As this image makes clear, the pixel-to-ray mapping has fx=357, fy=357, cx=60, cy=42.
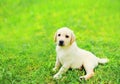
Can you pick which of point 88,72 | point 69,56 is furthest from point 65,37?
point 88,72

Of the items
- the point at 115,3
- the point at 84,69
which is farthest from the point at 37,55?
the point at 115,3

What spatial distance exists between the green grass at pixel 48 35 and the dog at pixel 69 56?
134 mm

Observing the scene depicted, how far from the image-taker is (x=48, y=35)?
11.4m

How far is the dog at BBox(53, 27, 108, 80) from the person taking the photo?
643cm

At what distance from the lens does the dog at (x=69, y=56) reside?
6434 mm

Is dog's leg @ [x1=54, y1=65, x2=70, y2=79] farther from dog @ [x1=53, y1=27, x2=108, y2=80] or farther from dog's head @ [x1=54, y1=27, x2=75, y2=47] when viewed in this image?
dog's head @ [x1=54, y1=27, x2=75, y2=47]

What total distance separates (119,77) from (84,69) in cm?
69

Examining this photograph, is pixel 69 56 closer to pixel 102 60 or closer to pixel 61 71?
pixel 61 71

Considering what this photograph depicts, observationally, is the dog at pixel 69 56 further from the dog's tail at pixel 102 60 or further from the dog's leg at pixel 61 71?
the dog's tail at pixel 102 60

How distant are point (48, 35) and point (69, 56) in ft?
15.9

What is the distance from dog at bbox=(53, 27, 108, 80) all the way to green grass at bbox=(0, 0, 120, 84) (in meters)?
0.13

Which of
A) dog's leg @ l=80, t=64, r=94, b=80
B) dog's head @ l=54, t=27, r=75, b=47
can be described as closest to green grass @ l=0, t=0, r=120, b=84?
dog's leg @ l=80, t=64, r=94, b=80

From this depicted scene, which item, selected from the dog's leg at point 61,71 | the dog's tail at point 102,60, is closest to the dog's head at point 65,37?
the dog's leg at point 61,71

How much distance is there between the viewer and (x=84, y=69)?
695cm
